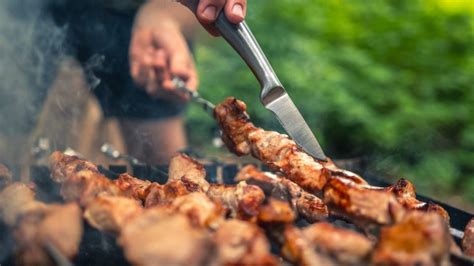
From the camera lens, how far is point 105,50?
496cm

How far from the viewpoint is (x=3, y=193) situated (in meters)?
2.58

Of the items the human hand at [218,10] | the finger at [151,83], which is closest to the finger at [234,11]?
the human hand at [218,10]

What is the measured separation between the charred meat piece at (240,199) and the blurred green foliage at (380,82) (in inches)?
182

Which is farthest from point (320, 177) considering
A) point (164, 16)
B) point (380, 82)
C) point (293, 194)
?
point (380, 82)

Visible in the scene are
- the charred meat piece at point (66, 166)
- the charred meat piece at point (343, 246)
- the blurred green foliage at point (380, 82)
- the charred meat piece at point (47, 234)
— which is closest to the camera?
the charred meat piece at point (343, 246)

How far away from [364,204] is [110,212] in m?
0.89

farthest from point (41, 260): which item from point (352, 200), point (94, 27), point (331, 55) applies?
point (331, 55)

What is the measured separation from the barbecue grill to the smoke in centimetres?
79

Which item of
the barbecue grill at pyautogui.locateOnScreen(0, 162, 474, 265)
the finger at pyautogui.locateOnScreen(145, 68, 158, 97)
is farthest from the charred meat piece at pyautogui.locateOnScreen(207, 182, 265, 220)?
the finger at pyautogui.locateOnScreen(145, 68, 158, 97)

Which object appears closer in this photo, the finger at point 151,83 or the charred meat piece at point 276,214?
the charred meat piece at point 276,214

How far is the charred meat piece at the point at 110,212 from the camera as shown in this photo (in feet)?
7.23

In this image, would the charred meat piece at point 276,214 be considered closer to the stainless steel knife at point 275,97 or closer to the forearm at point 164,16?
the stainless steel knife at point 275,97

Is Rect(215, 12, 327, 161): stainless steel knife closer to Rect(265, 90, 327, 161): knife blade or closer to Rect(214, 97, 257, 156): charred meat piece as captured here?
Rect(265, 90, 327, 161): knife blade

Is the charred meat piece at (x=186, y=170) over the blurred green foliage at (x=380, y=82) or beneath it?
beneath
